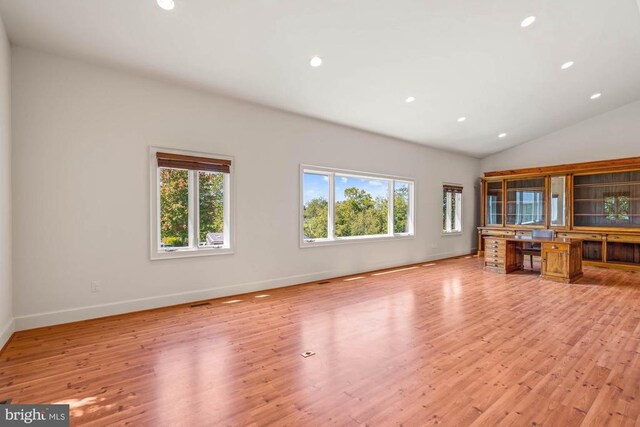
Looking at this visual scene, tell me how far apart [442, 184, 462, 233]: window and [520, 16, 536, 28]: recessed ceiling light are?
482cm

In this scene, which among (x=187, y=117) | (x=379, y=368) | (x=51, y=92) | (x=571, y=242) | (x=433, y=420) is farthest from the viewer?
(x=571, y=242)

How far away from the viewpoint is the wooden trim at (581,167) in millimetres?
6710

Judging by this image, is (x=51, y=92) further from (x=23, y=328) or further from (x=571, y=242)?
(x=571, y=242)

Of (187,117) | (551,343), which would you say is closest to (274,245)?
(187,117)

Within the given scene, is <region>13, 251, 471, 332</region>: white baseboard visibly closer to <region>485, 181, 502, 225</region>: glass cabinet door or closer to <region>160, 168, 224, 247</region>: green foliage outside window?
<region>160, 168, 224, 247</region>: green foliage outside window

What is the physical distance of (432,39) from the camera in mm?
3852

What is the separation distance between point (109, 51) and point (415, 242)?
A: 666 centimetres

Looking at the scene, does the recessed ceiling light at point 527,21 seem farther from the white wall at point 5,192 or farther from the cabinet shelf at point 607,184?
the white wall at point 5,192

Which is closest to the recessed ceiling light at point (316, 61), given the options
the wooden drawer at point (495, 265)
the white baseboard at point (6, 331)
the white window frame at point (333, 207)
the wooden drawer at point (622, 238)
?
the white window frame at point (333, 207)

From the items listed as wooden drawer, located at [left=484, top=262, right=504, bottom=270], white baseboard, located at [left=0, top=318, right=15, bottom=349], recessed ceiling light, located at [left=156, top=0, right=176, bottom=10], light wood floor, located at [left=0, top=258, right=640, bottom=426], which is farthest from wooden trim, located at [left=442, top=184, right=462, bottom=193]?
white baseboard, located at [left=0, top=318, right=15, bottom=349]

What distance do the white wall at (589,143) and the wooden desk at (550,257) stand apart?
3150 mm

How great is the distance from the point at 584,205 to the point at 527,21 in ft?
18.3

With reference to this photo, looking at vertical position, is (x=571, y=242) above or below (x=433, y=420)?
above

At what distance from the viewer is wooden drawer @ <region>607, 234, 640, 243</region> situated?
6.55m
